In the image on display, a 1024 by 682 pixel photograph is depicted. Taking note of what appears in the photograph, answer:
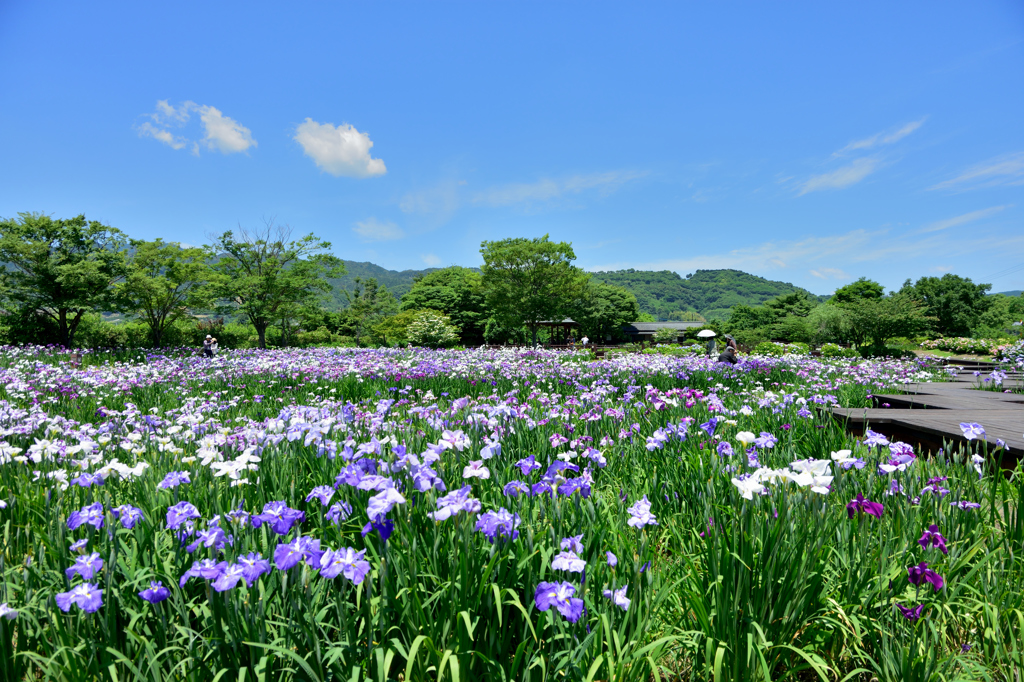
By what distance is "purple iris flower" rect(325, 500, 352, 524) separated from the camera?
1.91 meters

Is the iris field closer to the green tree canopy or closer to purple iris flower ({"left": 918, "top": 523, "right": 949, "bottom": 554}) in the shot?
purple iris flower ({"left": 918, "top": 523, "right": 949, "bottom": 554})

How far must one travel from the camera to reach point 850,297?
189 feet

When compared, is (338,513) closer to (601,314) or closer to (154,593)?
(154,593)

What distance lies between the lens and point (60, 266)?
2153 centimetres

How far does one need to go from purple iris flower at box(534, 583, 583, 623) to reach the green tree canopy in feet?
119

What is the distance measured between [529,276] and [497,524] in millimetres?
37587

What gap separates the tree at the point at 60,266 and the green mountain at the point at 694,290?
491 ft

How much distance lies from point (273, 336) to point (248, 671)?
131 ft

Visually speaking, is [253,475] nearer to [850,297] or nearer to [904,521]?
[904,521]

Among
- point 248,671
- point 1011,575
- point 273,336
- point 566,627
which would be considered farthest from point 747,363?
point 273,336

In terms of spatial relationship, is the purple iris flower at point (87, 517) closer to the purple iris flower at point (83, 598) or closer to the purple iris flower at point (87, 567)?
the purple iris flower at point (87, 567)

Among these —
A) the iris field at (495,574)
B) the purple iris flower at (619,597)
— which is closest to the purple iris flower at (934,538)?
the iris field at (495,574)

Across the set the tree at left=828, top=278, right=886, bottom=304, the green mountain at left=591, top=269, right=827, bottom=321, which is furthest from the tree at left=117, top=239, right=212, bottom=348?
the green mountain at left=591, top=269, right=827, bottom=321

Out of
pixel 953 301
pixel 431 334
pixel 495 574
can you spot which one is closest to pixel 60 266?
pixel 431 334
